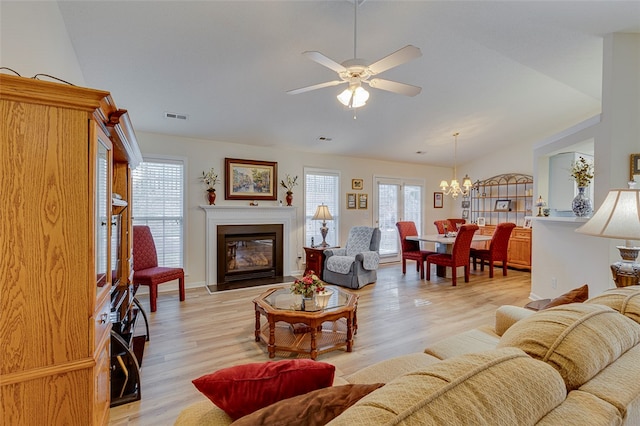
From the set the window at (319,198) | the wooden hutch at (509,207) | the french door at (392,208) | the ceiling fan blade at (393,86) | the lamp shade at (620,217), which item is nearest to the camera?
the lamp shade at (620,217)

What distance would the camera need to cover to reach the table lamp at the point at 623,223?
1628 millimetres

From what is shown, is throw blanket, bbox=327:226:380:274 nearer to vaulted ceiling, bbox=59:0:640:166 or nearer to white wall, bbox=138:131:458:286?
white wall, bbox=138:131:458:286

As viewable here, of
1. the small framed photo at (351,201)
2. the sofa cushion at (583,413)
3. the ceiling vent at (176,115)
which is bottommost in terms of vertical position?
the sofa cushion at (583,413)

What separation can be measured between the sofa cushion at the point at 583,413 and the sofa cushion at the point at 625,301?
0.62 m

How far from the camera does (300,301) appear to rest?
2.92 m

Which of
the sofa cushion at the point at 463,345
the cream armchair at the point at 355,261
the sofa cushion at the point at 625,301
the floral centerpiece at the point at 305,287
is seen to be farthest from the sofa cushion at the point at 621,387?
the cream armchair at the point at 355,261

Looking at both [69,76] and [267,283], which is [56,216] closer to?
[69,76]

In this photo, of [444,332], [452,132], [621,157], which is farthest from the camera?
[452,132]

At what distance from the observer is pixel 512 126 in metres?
5.77

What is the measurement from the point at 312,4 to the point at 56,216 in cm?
237

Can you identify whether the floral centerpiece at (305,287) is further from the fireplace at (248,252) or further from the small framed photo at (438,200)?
the small framed photo at (438,200)

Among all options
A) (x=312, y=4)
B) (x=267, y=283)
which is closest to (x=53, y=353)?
(x=312, y=4)

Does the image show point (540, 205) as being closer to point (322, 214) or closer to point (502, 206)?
point (502, 206)

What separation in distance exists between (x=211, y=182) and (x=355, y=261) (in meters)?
2.68
